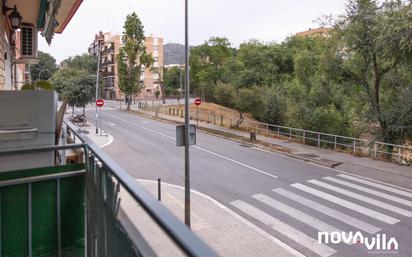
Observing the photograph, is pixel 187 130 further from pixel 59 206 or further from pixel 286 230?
pixel 59 206

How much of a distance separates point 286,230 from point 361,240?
1.77 m

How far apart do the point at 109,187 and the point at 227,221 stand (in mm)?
7820

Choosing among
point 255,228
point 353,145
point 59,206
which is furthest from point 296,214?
point 353,145

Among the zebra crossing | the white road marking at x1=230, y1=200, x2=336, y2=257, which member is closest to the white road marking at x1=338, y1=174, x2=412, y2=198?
the zebra crossing

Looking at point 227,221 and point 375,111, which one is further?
point 375,111

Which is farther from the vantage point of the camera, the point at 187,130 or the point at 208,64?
the point at 208,64

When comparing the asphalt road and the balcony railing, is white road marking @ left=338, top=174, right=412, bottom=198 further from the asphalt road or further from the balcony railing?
the balcony railing

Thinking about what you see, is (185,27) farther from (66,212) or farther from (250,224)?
(66,212)

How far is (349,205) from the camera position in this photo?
11.1 meters

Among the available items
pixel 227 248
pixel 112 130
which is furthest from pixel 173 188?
pixel 112 130

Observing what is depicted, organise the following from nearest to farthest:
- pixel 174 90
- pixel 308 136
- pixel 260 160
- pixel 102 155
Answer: pixel 102 155 < pixel 260 160 < pixel 308 136 < pixel 174 90

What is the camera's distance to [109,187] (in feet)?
7.37

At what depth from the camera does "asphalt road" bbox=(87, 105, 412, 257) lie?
8984mm

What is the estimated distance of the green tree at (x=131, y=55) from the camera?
53.4 meters
